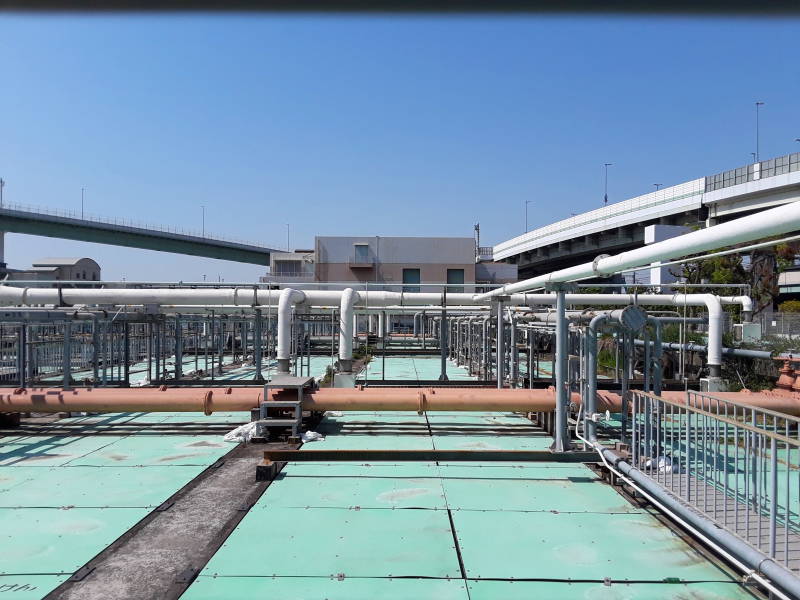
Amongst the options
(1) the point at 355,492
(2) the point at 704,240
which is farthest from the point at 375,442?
(2) the point at 704,240

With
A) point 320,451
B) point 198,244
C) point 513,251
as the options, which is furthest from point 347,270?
point 320,451

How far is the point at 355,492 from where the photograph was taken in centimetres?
635

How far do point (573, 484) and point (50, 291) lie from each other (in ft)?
39.6

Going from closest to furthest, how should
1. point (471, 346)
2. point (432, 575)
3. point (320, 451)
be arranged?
point (432, 575) → point (320, 451) → point (471, 346)

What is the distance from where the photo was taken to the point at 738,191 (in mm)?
26938

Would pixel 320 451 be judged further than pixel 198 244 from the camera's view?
No

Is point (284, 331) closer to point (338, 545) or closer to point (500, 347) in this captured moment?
point (500, 347)

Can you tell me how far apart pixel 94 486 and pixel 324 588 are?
381 centimetres

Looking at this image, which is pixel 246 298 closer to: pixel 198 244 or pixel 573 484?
pixel 573 484

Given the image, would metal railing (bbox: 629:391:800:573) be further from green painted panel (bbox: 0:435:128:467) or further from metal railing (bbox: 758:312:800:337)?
metal railing (bbox: 758:312:800:337)

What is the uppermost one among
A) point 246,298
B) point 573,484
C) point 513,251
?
point 513,251

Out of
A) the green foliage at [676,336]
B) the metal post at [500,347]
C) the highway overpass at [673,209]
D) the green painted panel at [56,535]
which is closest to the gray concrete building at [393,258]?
the highway overpass at [673,209]

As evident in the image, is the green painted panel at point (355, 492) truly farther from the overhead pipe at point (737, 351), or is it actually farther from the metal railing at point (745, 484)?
the overhead pipe at point (737, 351)

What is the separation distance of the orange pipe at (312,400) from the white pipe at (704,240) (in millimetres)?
2037
